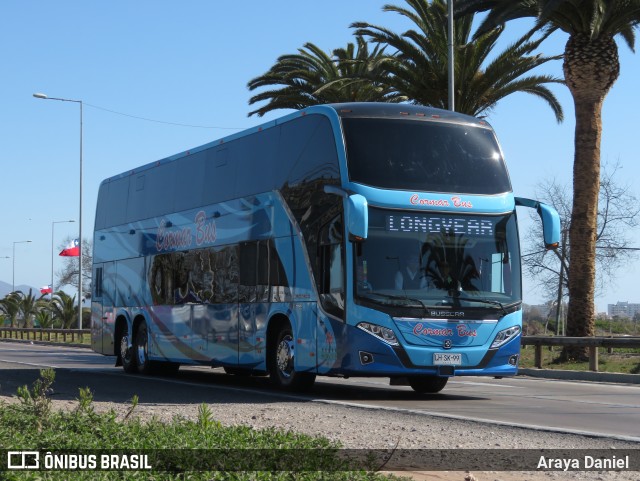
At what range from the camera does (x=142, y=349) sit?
78.7 ft

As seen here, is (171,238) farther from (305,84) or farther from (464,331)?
(305,84)

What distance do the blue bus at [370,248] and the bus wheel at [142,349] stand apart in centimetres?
405

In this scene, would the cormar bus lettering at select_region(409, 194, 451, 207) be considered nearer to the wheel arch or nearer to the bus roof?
the bus roof

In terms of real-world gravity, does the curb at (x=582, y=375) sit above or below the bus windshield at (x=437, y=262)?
below

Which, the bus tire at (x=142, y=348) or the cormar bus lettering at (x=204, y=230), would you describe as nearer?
the cormar bus lettering at (x=204, y=230)

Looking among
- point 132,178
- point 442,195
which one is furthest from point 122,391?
point 132,178

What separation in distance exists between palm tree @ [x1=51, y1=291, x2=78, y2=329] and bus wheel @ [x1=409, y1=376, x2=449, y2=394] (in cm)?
5145

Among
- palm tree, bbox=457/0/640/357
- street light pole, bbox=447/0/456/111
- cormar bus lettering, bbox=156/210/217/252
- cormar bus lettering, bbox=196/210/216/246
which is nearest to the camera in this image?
cormar bus lettering, bbox=196/210/216/246

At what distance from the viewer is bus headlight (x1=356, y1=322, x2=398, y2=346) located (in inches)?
617

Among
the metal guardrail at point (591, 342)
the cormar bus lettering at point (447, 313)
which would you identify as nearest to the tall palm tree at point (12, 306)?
the metal guardrail at point (591, 342)

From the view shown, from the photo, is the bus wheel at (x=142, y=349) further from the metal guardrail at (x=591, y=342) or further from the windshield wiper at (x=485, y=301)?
the windshield wiper at (x=485, y=301)

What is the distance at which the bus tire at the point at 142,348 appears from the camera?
2380 cm

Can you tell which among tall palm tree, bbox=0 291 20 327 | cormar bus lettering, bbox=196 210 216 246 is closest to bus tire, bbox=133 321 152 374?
cormar bus lettering, bbox=196 210 216 246

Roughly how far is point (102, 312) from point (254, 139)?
346 inches
